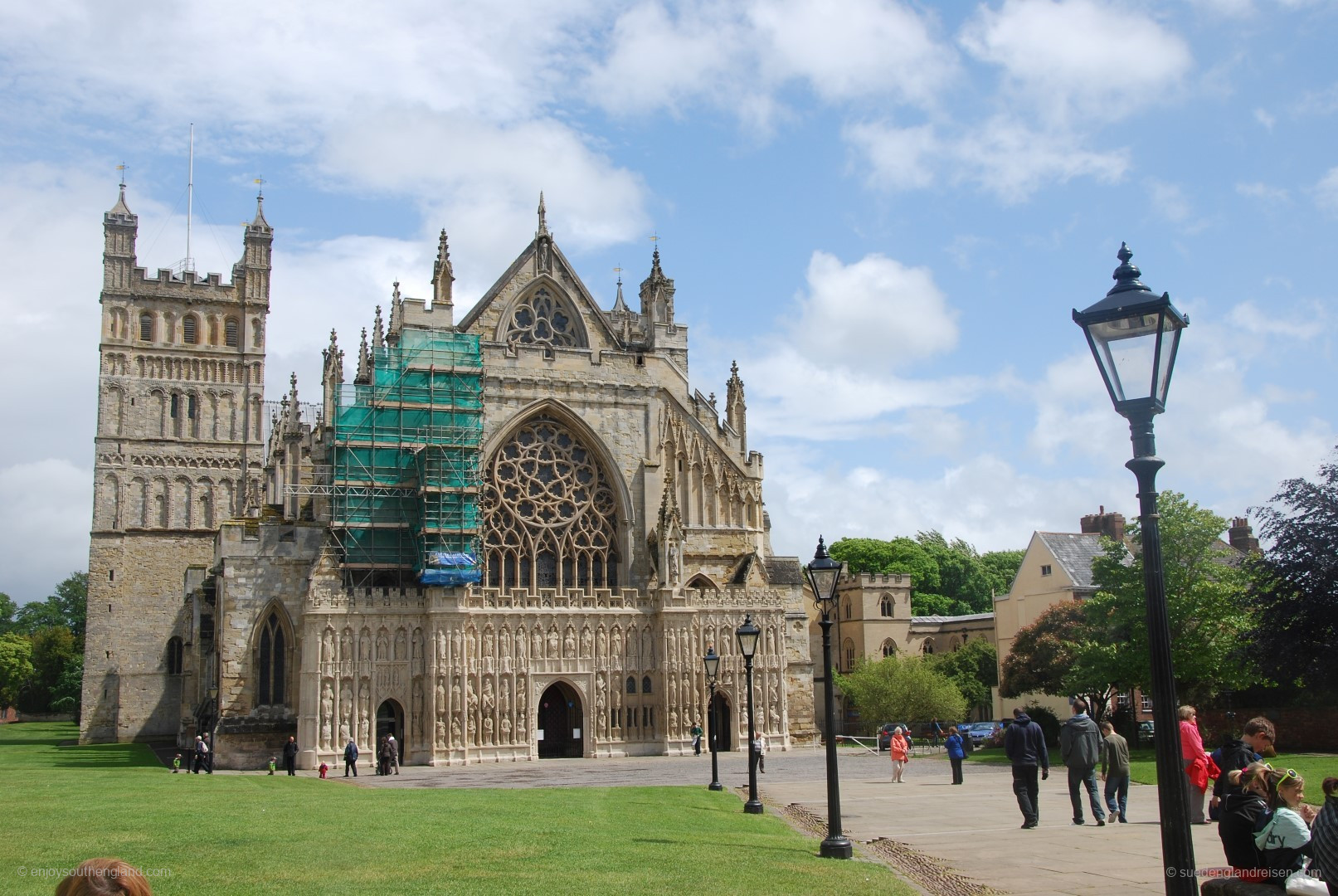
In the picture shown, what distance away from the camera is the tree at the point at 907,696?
4938 cm

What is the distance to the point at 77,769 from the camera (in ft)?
107

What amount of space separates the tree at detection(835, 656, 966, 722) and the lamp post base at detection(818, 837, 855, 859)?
35735 mm

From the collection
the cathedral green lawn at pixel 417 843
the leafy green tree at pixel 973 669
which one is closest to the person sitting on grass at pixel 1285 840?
the cathedral green lawn at pixel 417 843

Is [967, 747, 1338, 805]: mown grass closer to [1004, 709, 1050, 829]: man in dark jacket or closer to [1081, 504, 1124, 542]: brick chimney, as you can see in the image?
[1004, 709, 1050, 829]: man in dark jacket

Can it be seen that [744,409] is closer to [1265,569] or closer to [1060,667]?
[1060,667]

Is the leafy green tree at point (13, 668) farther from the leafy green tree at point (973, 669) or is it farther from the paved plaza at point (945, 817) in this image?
the leafy green tree at point (973, 669)

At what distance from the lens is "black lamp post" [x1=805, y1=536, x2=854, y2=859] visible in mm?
14727

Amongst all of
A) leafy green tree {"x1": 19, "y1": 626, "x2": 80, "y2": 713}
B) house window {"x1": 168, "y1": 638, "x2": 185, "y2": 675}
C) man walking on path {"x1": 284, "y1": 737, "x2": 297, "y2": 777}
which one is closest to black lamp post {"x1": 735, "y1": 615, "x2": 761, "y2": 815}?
man walking on path {"x1": 284, "y1": 737, "x2": 297, "y2": 777}

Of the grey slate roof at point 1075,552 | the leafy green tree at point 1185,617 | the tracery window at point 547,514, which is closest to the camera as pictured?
the leafy green tree at point 1185,617

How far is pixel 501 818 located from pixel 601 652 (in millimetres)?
24562

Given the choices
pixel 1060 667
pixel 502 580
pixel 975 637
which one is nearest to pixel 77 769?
pixel 502 580

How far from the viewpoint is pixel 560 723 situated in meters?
42.5

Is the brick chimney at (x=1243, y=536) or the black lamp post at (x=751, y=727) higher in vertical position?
the brick chimney at (x=1243, y=536)

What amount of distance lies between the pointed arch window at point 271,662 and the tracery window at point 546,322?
43.7 ft
